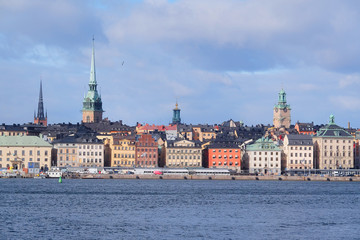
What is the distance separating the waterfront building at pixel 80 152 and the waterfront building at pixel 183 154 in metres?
9.88

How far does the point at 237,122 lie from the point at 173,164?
53331 mm

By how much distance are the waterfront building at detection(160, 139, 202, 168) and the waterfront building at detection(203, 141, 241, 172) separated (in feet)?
6.14

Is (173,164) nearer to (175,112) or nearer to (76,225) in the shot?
(175,112)

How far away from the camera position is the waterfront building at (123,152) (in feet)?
445

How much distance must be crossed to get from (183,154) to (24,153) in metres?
22.8

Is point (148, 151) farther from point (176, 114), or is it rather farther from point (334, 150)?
point (176, 114)

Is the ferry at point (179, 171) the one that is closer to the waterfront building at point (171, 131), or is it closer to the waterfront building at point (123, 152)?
the waterfront building at point (123, 152)

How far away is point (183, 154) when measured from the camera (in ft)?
440

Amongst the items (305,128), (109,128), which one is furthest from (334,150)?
(109,128)

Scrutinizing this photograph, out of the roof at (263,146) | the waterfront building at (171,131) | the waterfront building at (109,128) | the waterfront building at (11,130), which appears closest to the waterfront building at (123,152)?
the roof at (263,146)

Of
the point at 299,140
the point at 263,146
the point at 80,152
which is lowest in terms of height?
the point at 80,152

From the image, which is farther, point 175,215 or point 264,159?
point 264,159

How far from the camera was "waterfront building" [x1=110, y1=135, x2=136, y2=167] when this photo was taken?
135750mm

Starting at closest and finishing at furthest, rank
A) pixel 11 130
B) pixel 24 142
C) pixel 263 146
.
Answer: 1. pixel 24 142
2. pixel 263 146
3. pixel 11 130
